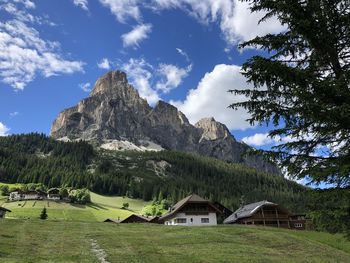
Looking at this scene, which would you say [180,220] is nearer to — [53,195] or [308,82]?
[308,82]

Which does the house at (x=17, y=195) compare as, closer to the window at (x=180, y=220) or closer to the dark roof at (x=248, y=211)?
the window at (x=180, y=220)

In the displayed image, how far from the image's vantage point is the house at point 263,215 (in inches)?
3733

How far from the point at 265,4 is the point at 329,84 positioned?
4.37 metres

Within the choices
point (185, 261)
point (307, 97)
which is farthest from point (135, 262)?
point (307, 97)

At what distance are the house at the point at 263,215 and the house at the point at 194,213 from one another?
7.32 meters

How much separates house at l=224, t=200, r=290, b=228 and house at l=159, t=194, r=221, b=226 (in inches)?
288

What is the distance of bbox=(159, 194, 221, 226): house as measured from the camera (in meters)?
92.9

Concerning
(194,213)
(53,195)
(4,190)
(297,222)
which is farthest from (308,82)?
(4,190)

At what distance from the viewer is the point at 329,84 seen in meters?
13.1

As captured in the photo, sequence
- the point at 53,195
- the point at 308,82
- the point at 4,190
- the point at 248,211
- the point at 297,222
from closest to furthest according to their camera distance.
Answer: the point at 308,82 < the point at 248,211 < the point at 297,222 < the point at 53,195 < the point at 4,190

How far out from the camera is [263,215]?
95.7m

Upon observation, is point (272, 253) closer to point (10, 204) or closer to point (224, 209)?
point (224, 209)

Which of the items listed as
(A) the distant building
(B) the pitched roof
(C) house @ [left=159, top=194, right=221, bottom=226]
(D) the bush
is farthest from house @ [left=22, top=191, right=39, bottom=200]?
(B) the pitched roof

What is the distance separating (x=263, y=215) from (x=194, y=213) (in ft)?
57.0
